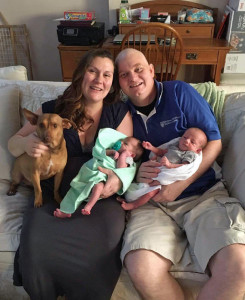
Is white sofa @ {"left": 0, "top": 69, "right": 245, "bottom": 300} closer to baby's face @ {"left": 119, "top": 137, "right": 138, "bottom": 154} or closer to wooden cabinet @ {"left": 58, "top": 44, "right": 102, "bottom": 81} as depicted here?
baby's face @ {"left": 119, "top": 137, "right": 138, "bottom": 154}

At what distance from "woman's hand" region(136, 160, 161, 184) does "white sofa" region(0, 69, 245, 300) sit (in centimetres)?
39

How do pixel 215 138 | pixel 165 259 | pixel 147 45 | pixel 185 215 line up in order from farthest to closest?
pixel 147 45 < pixel 215 138 < pixel 185 215 < pixel 165 259

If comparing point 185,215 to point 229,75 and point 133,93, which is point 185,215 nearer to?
point 133,93

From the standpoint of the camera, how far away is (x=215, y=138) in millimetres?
1426

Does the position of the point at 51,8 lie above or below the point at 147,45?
above

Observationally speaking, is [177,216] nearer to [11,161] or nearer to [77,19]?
[11,161]

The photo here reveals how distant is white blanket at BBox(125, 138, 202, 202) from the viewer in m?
1.30

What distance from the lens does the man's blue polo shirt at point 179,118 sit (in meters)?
1.42

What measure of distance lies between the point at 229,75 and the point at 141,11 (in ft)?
3.76

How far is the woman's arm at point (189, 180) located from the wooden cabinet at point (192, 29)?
2016 mm

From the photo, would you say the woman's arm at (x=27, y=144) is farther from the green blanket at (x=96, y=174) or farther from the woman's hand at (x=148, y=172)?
the woman's hand at (x=148, y=172)

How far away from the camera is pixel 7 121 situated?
5.35ft

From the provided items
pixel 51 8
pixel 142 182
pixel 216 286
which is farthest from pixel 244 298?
pixel 51 8

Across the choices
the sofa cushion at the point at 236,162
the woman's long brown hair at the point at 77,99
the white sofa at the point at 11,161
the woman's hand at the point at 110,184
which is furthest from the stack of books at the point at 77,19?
the woman's hand at the point at 110,184
